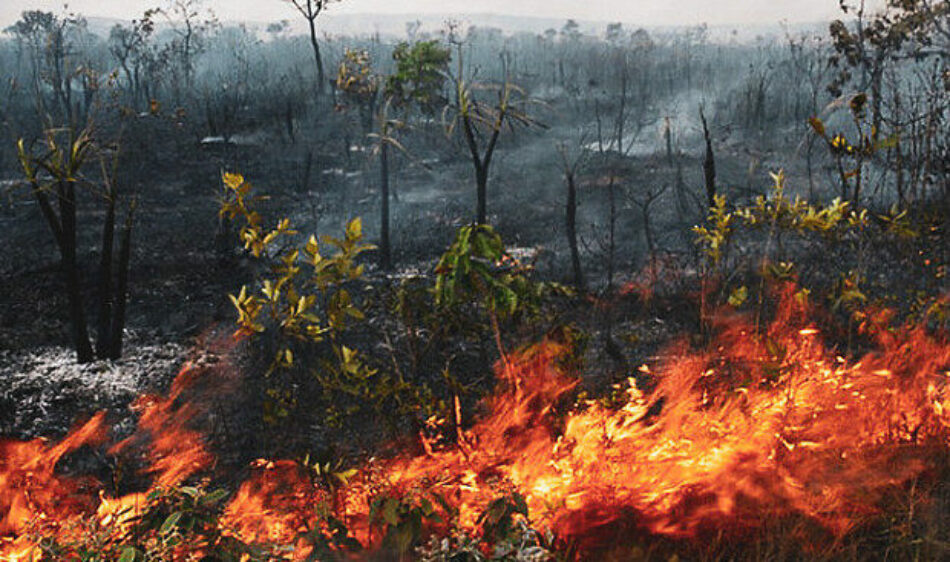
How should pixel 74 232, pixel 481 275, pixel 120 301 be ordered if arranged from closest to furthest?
pixel 481 275
pixel 74 232
pixel 120 301

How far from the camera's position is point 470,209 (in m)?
11.9

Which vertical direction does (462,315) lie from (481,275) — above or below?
below

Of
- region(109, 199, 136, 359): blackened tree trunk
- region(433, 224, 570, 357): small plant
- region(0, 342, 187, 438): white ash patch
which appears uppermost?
region(433, 224, 570, 357): small plant

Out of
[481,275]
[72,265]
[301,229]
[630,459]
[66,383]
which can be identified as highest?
[481,275]

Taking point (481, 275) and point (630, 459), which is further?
point (630, 459)

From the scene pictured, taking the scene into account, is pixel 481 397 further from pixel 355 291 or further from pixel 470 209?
pixel 470 209

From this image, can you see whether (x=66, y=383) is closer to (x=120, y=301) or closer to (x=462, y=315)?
(x=120, y=301)

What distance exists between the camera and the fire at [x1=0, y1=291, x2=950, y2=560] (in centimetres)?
322

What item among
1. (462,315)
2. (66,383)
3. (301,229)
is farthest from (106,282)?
(301,229)

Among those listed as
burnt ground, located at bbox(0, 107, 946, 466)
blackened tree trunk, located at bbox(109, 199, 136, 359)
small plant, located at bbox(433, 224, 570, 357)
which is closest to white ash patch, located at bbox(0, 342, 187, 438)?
burnt ground, located at bbox(0, 107, 946, 466)

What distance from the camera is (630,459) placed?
3.64m

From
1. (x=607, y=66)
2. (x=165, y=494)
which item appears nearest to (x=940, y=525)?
(x=165, y=494)

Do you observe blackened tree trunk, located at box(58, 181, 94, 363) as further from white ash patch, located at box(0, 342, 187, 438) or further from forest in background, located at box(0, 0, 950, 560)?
white ash patch, located at box(0, 342, 187, 438)

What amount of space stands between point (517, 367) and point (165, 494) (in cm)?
284
